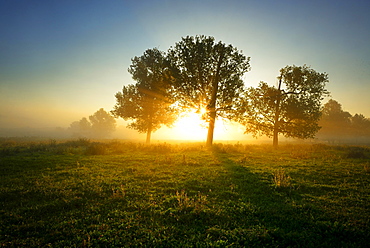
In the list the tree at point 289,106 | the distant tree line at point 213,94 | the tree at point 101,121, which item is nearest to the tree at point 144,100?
the distant tree line at point 213,94

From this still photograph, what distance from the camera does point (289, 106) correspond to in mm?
25750

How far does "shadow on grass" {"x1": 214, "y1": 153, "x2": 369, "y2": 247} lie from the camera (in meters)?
4.04

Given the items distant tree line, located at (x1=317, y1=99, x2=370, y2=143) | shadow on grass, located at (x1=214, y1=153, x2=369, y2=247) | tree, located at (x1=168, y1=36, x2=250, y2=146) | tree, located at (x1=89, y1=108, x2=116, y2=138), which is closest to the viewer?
shadow on grass, located at (x1=214, y1=153, x2=369, y2=247)

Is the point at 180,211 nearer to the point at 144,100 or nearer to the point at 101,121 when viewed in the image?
the point at 144,100

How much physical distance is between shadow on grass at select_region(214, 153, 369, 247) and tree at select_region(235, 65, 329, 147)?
1809cm

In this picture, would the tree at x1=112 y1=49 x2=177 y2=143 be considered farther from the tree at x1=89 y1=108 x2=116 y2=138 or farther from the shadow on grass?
the tree at x1=89 y1=108 x2=116 y2=138

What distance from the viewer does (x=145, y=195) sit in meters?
6.63

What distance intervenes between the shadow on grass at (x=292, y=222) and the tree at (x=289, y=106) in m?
18.1

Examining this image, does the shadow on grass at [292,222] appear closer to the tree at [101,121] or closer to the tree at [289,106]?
the tree at [289,106]

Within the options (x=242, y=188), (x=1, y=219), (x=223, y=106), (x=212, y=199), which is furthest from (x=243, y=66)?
(x=1, y=219)

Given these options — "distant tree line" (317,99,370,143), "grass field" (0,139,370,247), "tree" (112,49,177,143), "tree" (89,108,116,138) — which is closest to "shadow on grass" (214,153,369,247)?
"grass field" (0,139,370,247)

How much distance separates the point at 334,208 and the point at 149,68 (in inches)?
1163

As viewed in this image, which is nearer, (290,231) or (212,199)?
(290,231)

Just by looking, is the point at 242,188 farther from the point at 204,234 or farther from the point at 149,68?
the point at 149,68
